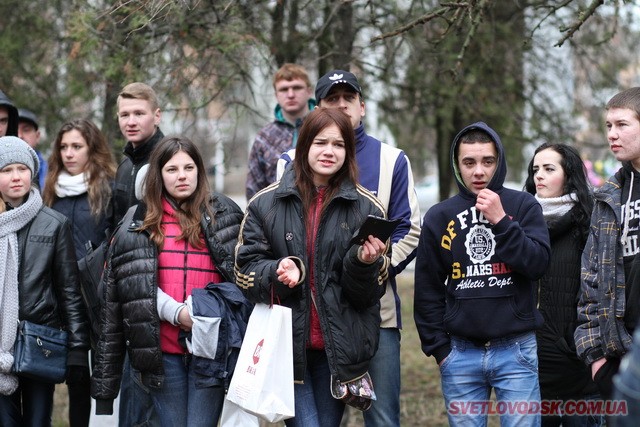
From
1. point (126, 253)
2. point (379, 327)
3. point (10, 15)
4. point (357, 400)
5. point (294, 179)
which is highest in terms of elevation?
point (10, 15)

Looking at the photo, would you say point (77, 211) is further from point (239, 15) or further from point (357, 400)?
point (357, 400)

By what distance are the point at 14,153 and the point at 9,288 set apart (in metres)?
0.82

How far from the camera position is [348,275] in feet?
14.8

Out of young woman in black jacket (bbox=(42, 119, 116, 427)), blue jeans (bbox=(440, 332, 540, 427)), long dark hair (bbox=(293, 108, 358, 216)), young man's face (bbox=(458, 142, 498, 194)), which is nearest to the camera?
blue jeans (bbox=(440, 332, 540, 427))

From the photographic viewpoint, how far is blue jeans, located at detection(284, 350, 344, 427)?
471cm

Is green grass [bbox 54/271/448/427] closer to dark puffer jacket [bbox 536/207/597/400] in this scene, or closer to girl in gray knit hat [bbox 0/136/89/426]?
girl in gray knit hat [bbox 0/136/89/426]

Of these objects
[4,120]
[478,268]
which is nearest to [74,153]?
[4,120]

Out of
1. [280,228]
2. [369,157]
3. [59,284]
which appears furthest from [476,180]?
[59,284]

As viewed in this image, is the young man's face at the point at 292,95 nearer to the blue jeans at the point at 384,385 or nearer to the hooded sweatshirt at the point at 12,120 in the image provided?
the hooded sweatshirt at the point at 12,120

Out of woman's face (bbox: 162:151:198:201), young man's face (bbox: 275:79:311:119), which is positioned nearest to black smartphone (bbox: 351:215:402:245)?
woman's face (bbox: 162:151:198:201)

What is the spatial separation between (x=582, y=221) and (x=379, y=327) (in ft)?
4.74

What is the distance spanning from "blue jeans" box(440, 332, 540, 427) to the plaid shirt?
0.29m

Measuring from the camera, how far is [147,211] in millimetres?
5289

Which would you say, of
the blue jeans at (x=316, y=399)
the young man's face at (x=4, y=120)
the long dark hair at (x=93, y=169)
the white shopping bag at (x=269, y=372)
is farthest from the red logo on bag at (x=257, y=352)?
the young man's face at (x=4, y=120)
